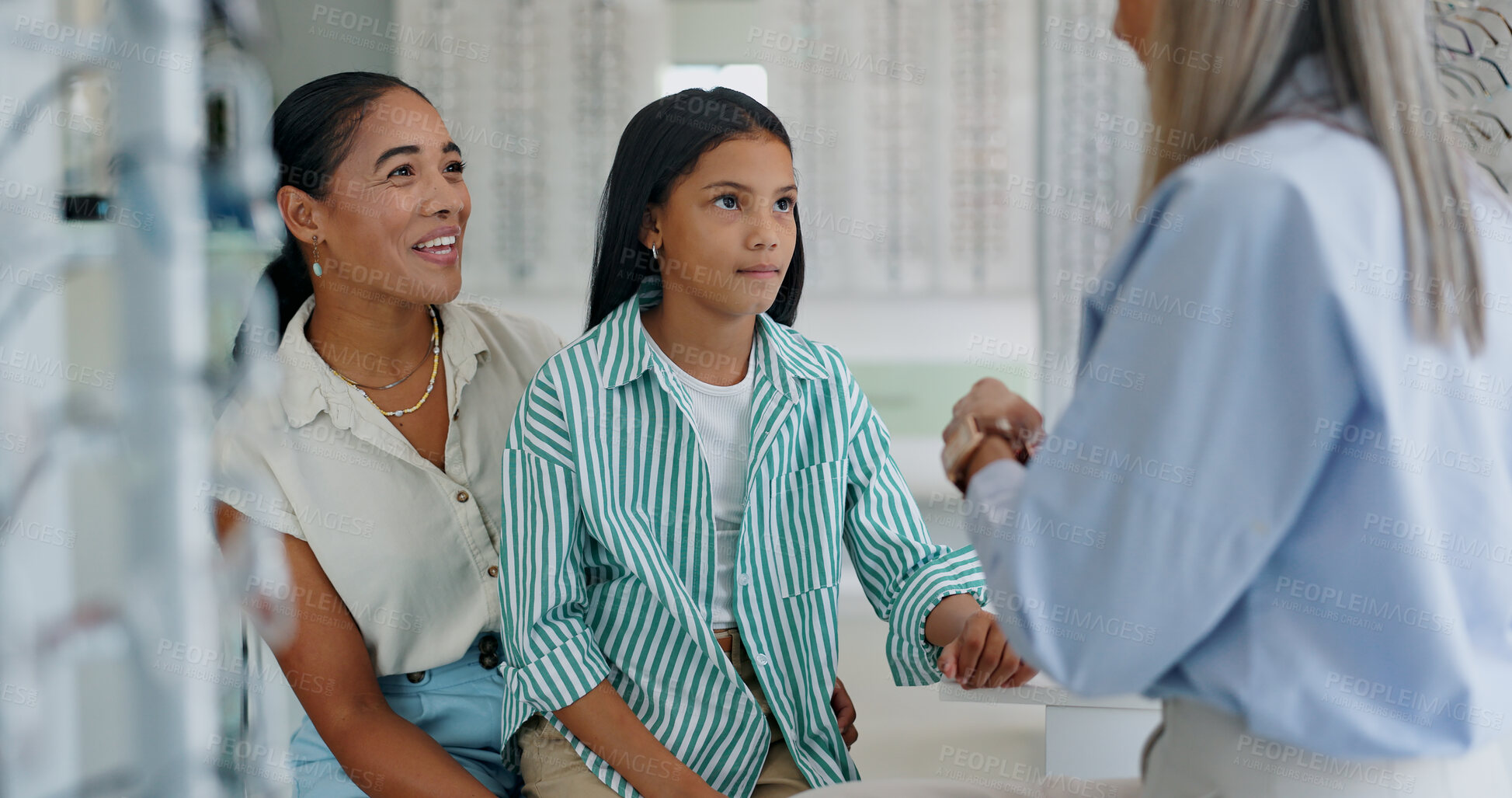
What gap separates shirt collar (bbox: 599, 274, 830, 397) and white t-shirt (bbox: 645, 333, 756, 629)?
2cm

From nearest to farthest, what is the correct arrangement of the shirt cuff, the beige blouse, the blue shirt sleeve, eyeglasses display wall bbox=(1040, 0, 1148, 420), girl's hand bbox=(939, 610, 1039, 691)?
the blue shirt sleeve < the shirt cuff < girl's hand bbox=(939, 610, 1039, 691) < the beige blouse < eyeglasses display wall bbox=(1040, 0, 1148, 420)

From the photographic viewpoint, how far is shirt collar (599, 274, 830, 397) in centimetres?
112

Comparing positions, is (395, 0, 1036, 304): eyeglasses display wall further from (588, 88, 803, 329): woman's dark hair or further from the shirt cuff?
the shirt cuff

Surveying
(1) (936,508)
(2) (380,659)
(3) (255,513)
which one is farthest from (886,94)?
(3) (255,513)

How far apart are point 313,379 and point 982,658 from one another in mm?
742

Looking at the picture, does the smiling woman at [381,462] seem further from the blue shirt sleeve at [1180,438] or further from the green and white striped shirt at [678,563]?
the blue shirt sleeve at [1180,438]

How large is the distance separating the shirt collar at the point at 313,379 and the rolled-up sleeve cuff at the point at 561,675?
0.34 m

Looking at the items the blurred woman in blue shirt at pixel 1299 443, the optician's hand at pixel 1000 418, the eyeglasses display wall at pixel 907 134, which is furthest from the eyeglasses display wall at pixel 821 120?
the blurred woman in blue shirt at pixel 1299 443

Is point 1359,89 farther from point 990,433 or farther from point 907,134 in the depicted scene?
point 907,134

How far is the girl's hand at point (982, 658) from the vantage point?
41.5 inches

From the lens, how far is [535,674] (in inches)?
41.5

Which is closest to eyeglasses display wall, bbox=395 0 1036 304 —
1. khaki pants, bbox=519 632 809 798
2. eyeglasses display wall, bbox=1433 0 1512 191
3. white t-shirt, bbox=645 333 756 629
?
eyeglasses display wall, bbox=1433 0 1512 191

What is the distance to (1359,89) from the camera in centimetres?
63

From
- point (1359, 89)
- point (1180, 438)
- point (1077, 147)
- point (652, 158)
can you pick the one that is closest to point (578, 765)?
point (652, 158)
